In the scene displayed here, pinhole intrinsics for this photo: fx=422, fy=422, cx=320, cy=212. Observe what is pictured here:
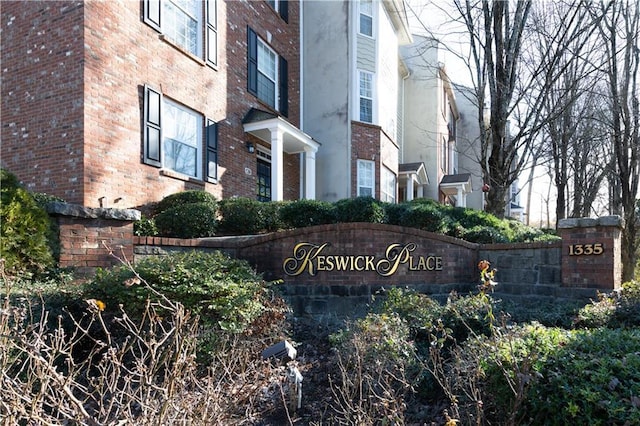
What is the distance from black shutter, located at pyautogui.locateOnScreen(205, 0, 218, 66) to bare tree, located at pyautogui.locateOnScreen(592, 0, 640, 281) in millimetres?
8926

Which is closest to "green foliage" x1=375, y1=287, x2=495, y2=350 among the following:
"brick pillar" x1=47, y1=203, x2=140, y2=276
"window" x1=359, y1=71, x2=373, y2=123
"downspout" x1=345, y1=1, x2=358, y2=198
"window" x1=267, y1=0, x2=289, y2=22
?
"brick pillar" x1=47, y1=203, x2=140, y2=276

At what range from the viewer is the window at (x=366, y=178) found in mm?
14195

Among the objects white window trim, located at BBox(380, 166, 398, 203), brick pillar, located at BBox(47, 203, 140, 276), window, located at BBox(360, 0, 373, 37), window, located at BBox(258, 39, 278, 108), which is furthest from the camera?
white window trim, located at BBox(380, 166, 398, 203)

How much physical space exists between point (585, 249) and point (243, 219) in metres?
5.99

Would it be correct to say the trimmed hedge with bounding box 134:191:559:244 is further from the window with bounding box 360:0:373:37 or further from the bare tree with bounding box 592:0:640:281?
the window with bounding box 360:0:373:37

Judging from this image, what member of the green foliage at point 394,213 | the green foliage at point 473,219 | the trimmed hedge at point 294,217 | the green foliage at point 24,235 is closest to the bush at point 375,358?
the green foliage at point 24,235

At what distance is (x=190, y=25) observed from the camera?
1016cm

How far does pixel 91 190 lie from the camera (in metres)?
7.59

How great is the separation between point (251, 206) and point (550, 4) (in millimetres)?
8243

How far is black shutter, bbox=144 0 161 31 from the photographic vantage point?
342 inches

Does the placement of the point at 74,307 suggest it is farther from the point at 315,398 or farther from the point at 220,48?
the point at 220,48

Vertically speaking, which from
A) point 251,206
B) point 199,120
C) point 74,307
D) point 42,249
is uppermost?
A: point 199,120

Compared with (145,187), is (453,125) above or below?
above

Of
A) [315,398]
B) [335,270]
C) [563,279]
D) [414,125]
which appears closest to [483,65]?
[563,279]
